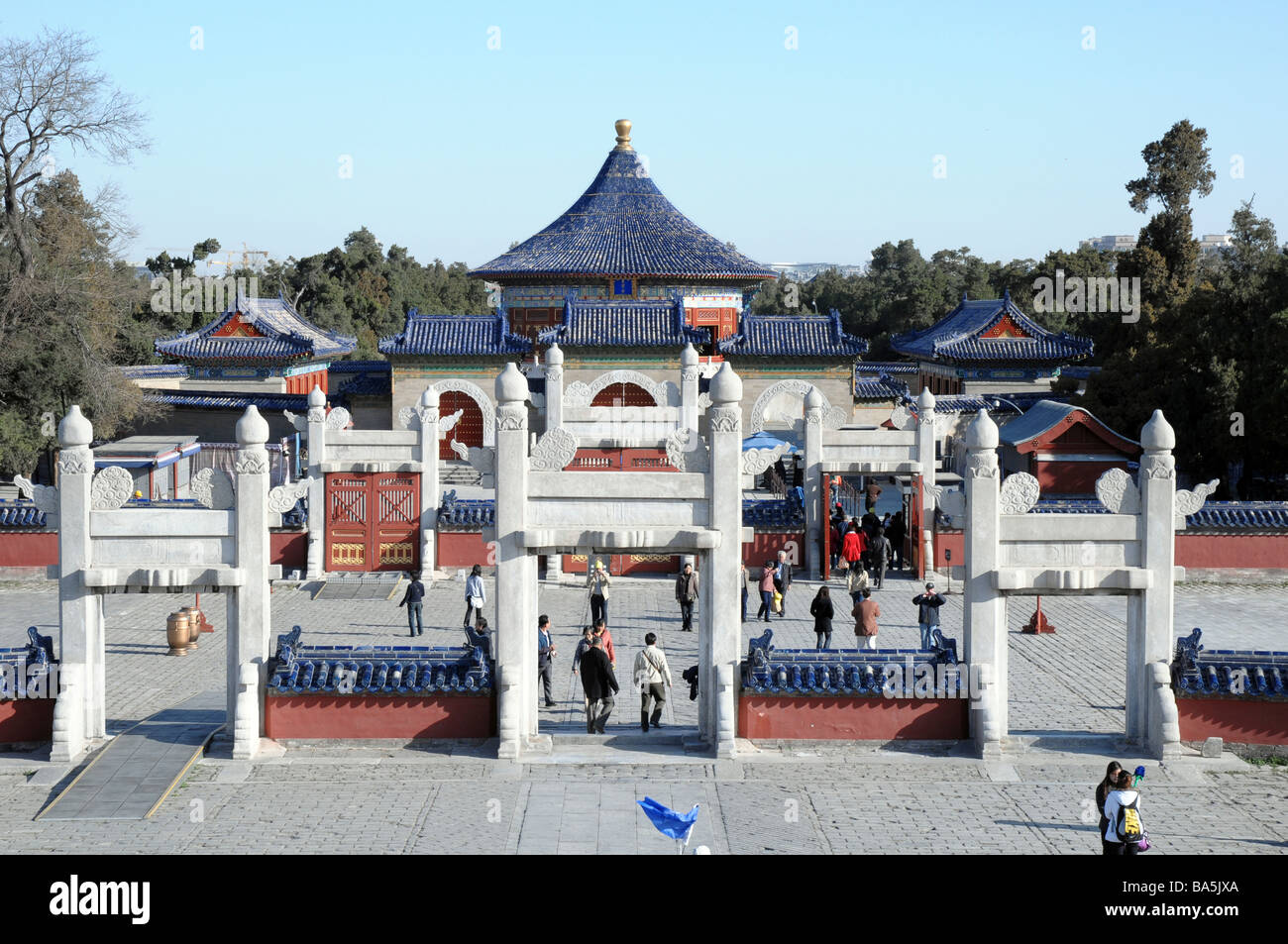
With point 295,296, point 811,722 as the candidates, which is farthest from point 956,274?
point 811,722

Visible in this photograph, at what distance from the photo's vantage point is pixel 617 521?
637 inches

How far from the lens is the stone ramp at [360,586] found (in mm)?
26438

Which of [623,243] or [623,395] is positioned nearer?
[623,395]

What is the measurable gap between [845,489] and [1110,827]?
23.5m

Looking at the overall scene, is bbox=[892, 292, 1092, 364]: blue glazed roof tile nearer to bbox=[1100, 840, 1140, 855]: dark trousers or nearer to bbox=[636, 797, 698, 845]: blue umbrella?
bbox=[1100, 840, 1140, 855]: dark trousers

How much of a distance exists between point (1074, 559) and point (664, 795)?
5001mm

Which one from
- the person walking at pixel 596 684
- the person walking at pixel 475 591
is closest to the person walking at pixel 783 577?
the person walking at pixel 475 591

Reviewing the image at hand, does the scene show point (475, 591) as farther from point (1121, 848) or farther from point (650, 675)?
point (1121, 848)

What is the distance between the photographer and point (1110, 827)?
475 inches

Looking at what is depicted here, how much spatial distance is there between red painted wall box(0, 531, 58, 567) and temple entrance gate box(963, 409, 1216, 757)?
702 inches

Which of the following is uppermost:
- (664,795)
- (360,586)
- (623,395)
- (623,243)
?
(623,243)

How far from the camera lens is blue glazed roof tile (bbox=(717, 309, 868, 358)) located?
45156mm

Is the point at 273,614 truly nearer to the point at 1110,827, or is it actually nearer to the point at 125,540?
the point at 125,540

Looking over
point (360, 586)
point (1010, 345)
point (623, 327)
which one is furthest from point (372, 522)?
point (1010, 345)
